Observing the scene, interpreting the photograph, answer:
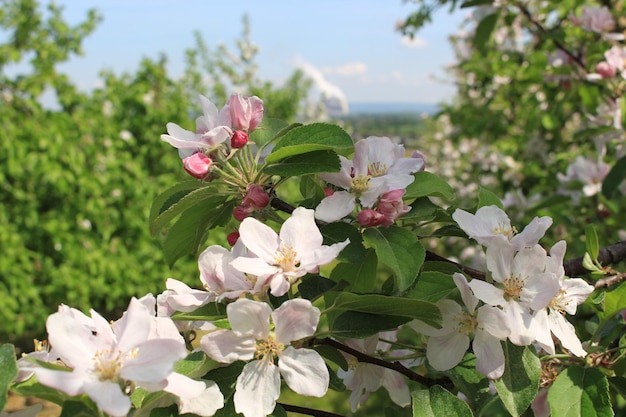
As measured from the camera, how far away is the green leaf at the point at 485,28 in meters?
2.91

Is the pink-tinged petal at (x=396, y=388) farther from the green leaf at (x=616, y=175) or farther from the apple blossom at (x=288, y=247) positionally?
the green leaf at (x=616, y=175)

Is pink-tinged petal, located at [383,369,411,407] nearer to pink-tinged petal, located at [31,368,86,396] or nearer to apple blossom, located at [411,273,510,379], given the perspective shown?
apple blossom, located at [411,273,510,379]

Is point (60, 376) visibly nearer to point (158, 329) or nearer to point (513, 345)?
point (158, 329)

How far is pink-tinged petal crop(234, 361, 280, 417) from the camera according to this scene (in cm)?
79

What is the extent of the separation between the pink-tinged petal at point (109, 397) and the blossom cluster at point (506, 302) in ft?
1.59

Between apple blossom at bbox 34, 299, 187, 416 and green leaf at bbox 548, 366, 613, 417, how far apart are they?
0.58 meters

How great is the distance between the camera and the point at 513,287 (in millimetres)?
909

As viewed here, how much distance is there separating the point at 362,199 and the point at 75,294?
4585mm

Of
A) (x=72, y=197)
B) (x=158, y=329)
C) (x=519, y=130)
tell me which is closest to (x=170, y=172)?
(x=72, y=197)

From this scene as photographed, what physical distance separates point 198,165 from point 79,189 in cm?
439

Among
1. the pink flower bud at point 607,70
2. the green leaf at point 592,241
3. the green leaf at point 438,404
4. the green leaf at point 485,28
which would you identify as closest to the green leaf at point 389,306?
the green leaf at point 438,404

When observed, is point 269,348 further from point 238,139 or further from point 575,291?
point 575,291

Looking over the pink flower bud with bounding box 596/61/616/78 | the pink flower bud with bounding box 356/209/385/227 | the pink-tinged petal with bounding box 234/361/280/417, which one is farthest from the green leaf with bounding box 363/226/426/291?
the pink flower bud with bounding box 596/61/616/78

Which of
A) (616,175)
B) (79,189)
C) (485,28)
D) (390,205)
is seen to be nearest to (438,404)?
(390,205)
